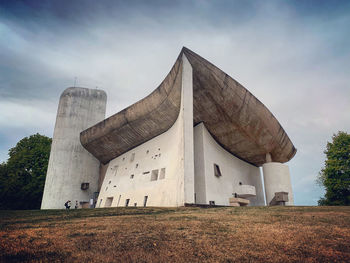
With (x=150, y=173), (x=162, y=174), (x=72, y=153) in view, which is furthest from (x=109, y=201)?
(x=162, y=174)

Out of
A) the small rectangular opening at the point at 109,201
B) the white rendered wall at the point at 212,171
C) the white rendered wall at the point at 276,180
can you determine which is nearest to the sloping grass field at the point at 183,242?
the white rendered wall at the point at 212,171

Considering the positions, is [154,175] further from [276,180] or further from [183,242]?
[183,242]

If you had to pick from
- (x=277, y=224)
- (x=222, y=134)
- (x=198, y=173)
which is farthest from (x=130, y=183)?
(x=277, y=224)

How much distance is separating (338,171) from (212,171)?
1077 cm

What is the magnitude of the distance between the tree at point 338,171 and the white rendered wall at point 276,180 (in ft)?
9.86

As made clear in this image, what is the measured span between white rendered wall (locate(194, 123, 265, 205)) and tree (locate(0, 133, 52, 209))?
747 inches

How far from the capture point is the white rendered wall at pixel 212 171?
16.3 m

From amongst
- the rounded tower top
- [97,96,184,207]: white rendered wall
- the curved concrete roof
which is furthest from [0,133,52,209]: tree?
the curved concrete roof

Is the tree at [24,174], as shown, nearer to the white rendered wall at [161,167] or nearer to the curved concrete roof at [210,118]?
the white rendered wall at [161,167]

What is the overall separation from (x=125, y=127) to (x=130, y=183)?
477 centimetres

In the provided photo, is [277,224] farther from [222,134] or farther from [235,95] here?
[222,134]

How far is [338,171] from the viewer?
64.7 feet

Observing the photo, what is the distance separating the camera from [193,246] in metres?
4.17

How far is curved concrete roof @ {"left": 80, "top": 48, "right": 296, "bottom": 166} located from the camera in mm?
15545
